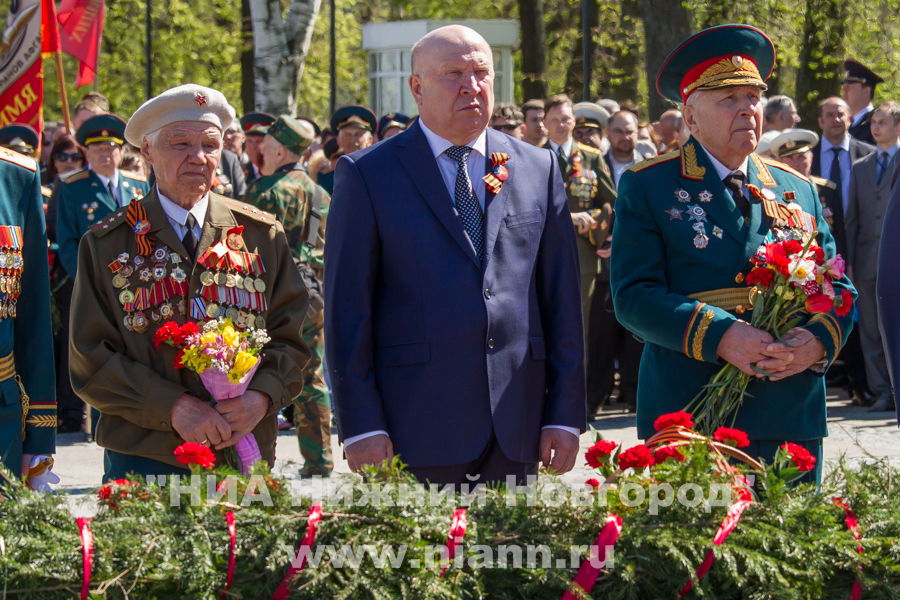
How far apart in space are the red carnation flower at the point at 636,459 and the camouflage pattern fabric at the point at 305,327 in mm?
4364

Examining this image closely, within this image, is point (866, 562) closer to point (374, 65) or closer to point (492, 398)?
point (492, 398)

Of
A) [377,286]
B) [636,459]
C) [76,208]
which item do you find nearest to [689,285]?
[377,286]

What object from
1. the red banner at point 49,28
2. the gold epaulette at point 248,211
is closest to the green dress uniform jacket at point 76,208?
the red banner at point 49,28

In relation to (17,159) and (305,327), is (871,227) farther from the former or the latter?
(17,159)

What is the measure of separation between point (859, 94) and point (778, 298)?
8721mm

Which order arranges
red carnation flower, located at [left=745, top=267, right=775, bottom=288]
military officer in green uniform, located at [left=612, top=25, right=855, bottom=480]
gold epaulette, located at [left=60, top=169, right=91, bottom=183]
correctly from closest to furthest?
red carnation flower, located at [left=745, top=267, right=775, bottom=288]
military officer in green uniform, located at [left=612, top=25, right=855, bottom=480]
gold epaulette, located at [left=60, top=169, right=91, bottom=183]

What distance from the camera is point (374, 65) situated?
25.1 m

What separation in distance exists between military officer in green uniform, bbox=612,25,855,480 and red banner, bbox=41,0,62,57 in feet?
24.9

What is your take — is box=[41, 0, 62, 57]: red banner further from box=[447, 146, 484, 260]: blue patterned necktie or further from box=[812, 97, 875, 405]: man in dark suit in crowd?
box=[447, 146, 484, 260]: blue patterned necktie

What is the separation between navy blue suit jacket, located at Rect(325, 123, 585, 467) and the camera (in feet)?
10.8

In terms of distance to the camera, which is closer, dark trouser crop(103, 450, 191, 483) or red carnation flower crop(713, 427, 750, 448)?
red carnation flower crop(713, 427, 750, 448)

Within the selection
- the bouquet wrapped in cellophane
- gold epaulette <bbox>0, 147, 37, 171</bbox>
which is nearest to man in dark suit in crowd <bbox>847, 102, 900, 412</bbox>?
the bouquet wrapped in cellophane

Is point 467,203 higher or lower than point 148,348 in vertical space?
higher

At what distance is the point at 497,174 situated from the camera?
3436 millimetres
